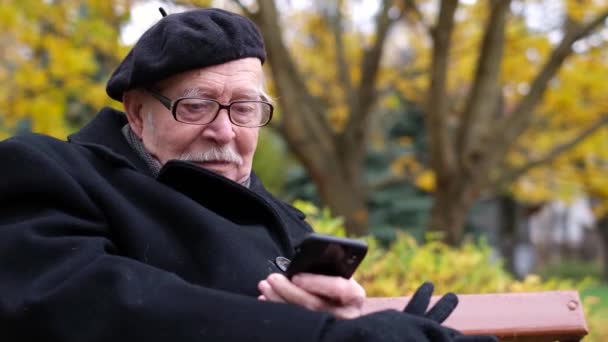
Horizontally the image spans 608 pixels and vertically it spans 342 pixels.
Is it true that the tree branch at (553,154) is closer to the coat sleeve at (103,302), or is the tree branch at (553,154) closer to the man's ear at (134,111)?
the man's ear at (134,111)

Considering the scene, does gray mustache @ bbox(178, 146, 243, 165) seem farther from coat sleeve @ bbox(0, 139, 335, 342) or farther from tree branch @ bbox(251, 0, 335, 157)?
tree branch @ bbox(251, 0, 335, 157)

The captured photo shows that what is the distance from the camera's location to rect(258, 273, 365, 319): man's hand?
1646mm

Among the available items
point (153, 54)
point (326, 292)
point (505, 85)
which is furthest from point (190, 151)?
point (505, 85)

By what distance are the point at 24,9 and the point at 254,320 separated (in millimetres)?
6948

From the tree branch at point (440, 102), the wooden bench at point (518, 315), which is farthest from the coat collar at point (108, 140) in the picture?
the tree branch at point (440, 102)

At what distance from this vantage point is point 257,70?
2.23 metres

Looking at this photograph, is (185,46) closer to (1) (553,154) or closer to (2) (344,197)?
(2) (344,197)

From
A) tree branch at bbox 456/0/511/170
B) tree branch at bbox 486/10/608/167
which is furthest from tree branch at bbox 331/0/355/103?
tree branch at bbox 486/10/608/167

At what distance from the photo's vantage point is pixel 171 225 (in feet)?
6.44

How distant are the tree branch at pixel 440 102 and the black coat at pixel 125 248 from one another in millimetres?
5283

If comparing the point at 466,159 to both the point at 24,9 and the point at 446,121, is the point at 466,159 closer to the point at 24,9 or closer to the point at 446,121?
the point at 446,121

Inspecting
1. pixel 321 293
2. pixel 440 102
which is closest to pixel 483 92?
pixel 440 102

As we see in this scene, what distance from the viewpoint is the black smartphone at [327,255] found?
5.15 ft

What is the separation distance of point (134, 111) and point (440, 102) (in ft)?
18.7
